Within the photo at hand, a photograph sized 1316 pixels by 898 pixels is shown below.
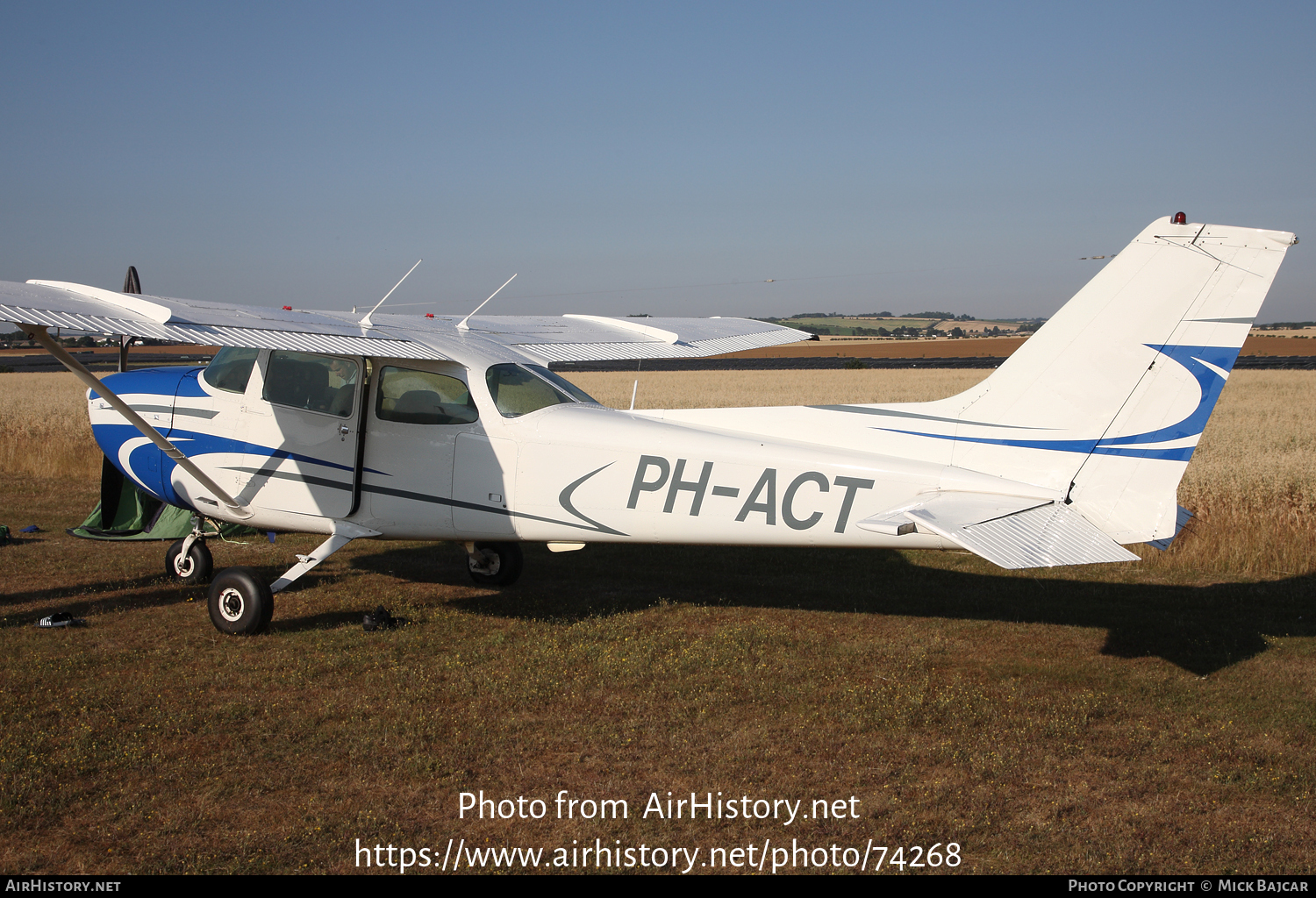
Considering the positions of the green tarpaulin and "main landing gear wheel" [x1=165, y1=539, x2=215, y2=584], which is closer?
"main landing gear wheel" [x1=165, y1=539, x2=215, y2=584]

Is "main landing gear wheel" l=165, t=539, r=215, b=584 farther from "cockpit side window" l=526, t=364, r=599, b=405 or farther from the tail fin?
the tail fin

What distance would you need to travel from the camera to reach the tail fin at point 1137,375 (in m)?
5.13

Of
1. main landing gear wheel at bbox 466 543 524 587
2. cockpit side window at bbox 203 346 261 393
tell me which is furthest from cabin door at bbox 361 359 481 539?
main landing gear wheel at bbox 466 543 524 587

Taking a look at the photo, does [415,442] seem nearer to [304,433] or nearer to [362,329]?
[304,433]

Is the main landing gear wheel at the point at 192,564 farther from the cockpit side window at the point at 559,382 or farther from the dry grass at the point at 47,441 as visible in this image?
the dry grass at the point at 47,441

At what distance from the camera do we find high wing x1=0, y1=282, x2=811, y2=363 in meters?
5.40

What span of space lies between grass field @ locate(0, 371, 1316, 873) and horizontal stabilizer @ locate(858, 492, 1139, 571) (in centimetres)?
110

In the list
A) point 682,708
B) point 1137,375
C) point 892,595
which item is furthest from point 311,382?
point 1137,375

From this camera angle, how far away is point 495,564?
27.2 feet

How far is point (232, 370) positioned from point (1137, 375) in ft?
21.2

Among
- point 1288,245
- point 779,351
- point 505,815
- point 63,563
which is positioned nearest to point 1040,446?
point 1288,245

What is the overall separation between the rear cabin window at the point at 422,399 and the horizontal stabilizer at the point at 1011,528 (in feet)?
10.0

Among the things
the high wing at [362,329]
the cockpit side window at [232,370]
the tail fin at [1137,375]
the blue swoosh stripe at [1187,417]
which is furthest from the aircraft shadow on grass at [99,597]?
the blue swoosh stripe at [1187,417]

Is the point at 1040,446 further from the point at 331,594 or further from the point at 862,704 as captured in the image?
the point at 331,594
